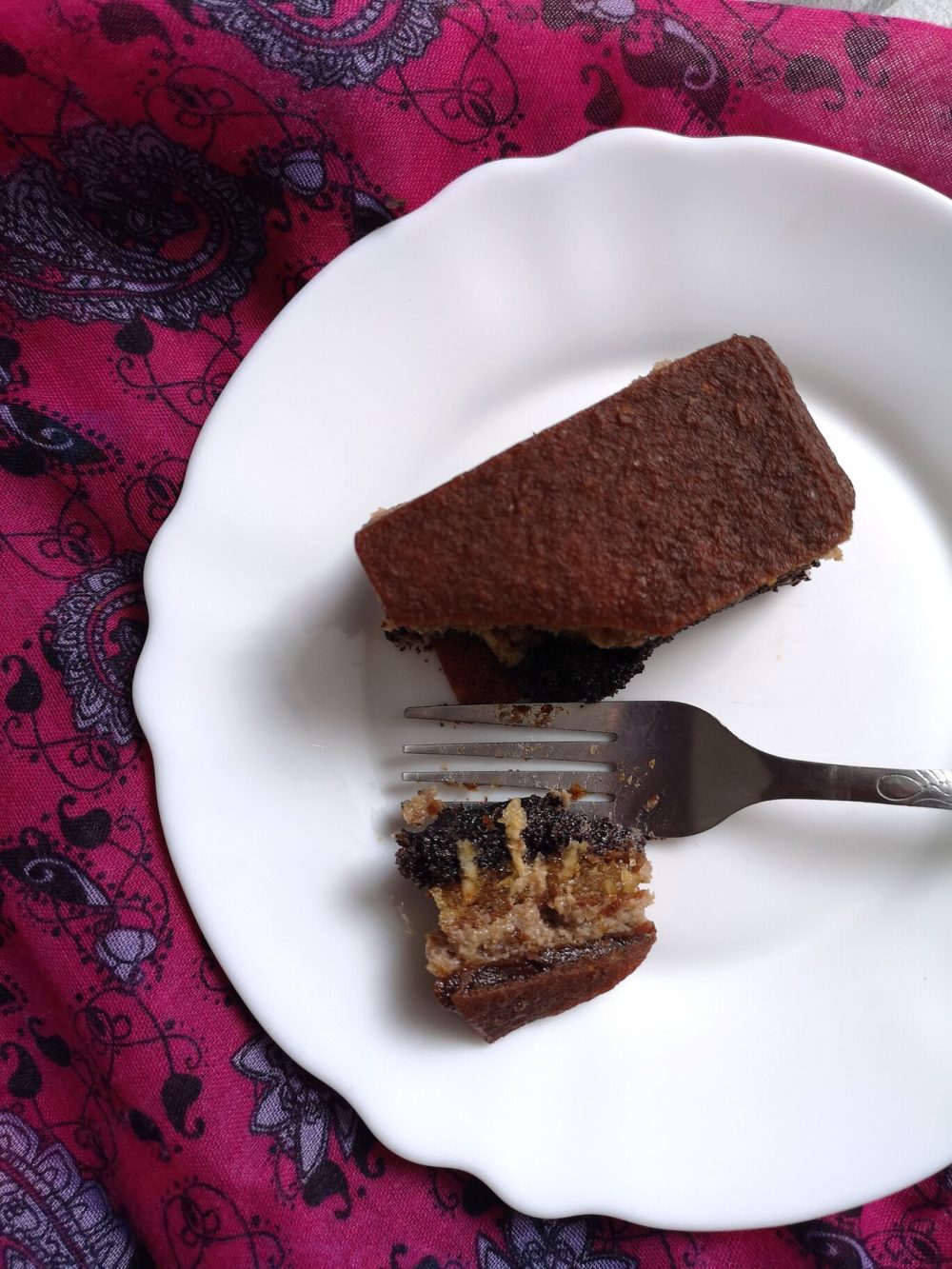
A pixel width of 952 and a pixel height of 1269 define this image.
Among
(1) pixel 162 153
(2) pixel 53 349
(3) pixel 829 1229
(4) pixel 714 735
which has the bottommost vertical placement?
(3) pixel 829 1229

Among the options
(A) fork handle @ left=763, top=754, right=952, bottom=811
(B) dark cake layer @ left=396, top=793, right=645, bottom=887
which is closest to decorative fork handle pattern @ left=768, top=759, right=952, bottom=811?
(A) fork handle @ left=763, top=754, right=952, bottom=811

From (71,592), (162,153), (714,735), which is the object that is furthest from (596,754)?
(162,153)

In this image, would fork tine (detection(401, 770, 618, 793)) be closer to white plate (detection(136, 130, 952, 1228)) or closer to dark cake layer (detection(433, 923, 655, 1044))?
white plate (detection(136, 130, 952, 1228))

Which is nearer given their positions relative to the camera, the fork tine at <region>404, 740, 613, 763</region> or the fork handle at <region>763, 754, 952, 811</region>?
the fork handle at <region>763, 754, 952, 811</region>

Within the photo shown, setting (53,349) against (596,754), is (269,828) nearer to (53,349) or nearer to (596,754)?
(596,754)

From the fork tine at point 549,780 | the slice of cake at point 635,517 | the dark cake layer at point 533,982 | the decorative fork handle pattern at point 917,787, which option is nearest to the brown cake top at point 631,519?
the slice of cake at point 635,517

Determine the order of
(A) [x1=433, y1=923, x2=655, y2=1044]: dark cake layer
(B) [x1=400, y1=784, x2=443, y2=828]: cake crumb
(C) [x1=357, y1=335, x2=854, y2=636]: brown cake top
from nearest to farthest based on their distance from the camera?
(C) [x1=357, y1=335, x2=854, y2=636]: brown cake top, (A) [x1=433, y1=923, x2=655, y2=1044]: dark cake layer, (B) [x1=400, y1=784, x2=443, y2=828]: cake crumb

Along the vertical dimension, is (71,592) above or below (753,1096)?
above
